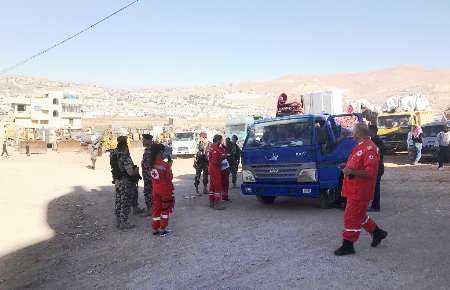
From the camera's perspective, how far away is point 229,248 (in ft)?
20.9

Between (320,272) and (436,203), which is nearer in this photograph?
(320,272)

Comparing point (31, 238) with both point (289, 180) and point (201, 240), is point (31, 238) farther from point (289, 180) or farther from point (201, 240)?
point (289, 180)

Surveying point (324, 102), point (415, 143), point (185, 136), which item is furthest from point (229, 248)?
point (185, 136)

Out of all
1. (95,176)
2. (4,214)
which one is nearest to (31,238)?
(4,214)

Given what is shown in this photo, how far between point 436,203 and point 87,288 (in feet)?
24.7

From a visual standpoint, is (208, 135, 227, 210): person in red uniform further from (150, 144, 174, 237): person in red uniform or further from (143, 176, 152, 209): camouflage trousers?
(150, 144, 174, 237): person in red uniform

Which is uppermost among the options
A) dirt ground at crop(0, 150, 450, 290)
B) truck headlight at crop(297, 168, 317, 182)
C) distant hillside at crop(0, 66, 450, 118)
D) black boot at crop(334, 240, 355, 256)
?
distant hillside at crop(0, 66, 450, 118)

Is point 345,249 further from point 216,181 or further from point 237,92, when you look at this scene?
point 237,92

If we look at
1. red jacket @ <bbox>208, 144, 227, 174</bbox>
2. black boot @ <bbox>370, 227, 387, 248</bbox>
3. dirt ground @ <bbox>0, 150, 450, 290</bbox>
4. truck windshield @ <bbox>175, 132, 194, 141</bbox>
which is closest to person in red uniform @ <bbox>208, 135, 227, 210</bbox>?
red jacket @ <bbox>208, 144, 227, 174</bbox>

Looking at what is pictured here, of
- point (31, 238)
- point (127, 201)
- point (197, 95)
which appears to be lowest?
point (31, 238)

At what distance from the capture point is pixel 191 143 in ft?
93.0

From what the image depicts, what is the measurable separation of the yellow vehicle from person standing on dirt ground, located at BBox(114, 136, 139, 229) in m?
15.7

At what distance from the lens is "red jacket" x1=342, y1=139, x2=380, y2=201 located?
557 centimetres

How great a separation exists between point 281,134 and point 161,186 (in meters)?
3.30
